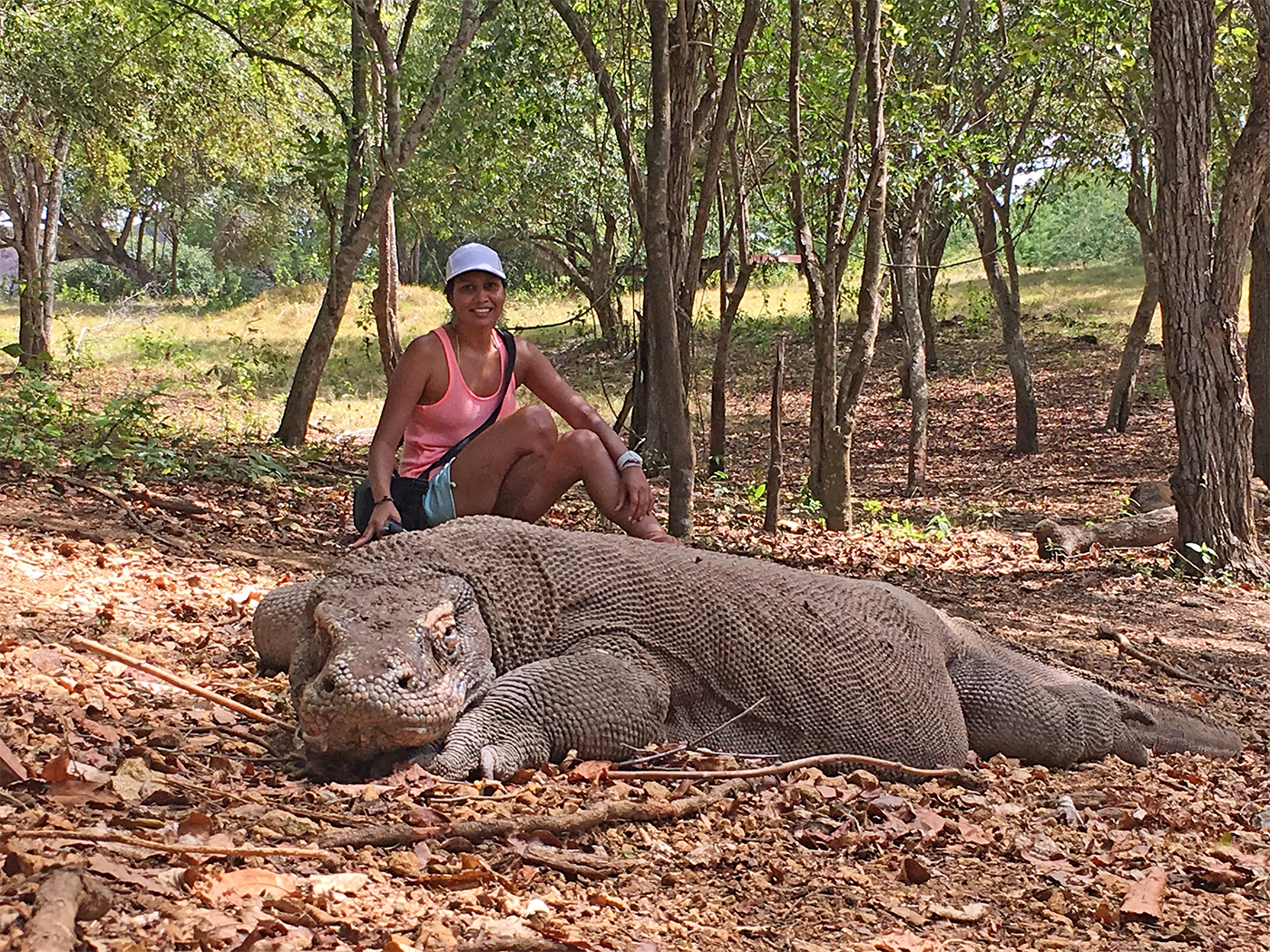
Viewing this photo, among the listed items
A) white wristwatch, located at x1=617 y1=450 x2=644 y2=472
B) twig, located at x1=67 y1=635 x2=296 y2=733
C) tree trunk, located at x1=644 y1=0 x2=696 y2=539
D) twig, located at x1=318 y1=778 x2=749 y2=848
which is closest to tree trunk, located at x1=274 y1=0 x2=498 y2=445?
tree trunk, located at x1=644 y1=0 x2=696 y2=539

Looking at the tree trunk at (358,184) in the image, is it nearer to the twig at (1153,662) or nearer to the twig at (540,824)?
the twig at (1153,662)

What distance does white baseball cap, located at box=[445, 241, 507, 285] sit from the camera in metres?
4.44

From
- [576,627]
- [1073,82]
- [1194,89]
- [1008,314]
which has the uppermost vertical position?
[1073,82]

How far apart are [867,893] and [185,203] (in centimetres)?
3623

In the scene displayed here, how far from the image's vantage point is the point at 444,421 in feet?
14.9

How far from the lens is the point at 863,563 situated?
26.1 feet

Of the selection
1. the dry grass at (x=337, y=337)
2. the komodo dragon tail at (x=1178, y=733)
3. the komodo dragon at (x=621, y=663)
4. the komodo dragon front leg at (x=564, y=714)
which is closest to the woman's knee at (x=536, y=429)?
the komodo dragon at (x=621, y=663)

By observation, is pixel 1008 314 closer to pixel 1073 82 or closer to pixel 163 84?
pixel 1073 82

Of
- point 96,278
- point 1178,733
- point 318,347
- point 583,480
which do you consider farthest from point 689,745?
point 96,278

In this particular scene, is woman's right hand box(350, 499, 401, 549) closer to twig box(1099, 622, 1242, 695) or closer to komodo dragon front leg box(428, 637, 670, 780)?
komodo dragon front leg box(428, 637, 670, 780)

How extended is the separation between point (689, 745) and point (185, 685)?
1.34 meters

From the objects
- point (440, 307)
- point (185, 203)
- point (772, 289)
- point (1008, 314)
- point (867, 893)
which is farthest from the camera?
point (185, 203)

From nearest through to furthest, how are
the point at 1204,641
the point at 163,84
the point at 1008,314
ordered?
the point at 1204,641 → the point at 1008,314 → the point at 163,84

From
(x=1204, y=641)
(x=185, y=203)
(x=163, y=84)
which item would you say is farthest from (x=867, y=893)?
(x=185, y=203)
